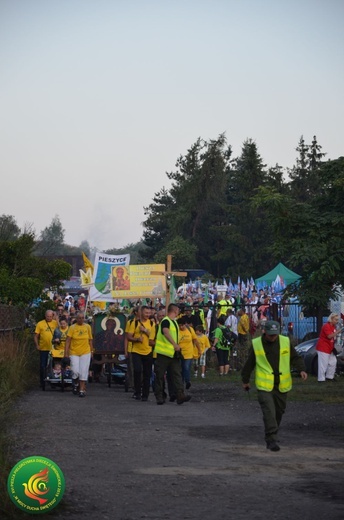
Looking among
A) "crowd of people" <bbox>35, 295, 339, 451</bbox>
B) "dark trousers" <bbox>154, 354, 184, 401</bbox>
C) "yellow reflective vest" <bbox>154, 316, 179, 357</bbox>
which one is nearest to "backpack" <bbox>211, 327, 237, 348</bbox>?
"crowd of people" <bbox>35, 295, 339, 451</bbox>

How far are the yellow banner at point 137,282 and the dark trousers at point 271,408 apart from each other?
58.2 feet

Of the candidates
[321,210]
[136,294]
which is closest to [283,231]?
[321,210]

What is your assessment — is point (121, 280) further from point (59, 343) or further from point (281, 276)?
point (281, 276)

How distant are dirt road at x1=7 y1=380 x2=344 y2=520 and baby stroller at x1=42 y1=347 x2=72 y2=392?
331 cm

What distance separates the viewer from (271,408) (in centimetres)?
1324

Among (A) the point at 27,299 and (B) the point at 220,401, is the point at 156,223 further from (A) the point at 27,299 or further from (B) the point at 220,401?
(B) the point at 220,401

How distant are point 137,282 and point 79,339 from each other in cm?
941

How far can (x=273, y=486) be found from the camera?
10.4 m

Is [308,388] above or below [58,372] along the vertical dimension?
below

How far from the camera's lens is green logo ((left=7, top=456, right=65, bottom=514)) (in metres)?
8.46

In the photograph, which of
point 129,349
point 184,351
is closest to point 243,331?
point 184,351

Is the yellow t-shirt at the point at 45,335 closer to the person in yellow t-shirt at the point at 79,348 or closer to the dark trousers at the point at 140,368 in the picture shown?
the person in yellow t-shirt at the point at 79,348

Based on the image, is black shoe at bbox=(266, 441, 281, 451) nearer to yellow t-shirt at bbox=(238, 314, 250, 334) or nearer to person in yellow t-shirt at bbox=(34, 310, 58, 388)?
person in yellow t-shirt at bbox=(34, 310, 58, 388)

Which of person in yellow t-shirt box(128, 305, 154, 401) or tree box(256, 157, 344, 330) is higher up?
tree box(256, 157, 344, 330)
